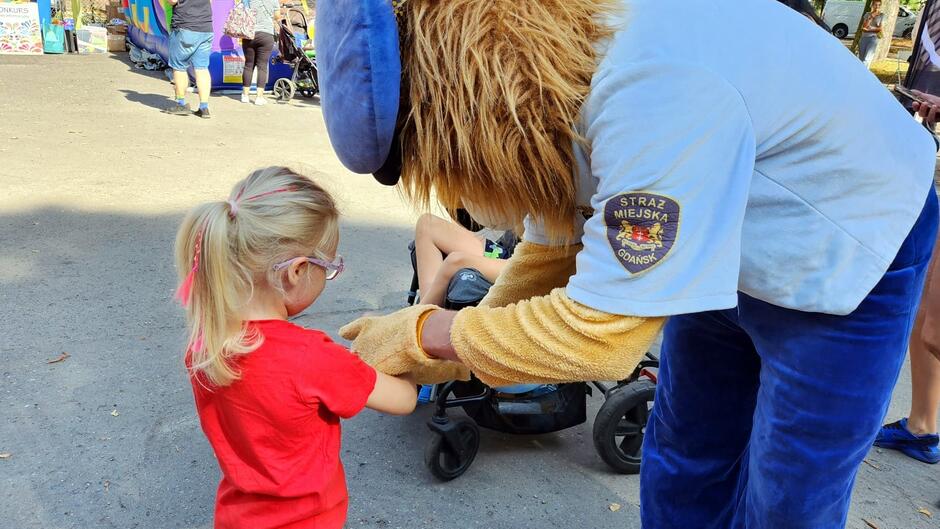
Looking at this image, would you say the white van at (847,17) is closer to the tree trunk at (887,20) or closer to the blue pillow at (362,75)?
the tree trunk at (887,20)

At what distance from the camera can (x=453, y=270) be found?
2.83m

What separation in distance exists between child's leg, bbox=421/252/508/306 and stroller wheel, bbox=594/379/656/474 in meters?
0.62

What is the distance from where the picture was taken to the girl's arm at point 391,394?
1563 millimetres

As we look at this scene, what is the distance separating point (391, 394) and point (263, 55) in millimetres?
8752

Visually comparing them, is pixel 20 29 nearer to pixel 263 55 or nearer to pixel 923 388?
pixel 263 55

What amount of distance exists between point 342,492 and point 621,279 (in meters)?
0.93

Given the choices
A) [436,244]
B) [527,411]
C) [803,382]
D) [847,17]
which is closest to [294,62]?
[436,244]

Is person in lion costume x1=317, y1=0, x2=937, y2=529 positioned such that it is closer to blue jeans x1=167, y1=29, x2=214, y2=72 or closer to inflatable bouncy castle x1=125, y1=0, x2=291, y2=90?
blue jeans x1=167, y1=29, x2=214, y2=72

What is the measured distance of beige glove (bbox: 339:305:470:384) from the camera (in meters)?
1.44

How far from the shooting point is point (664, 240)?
→ 44.1 inches

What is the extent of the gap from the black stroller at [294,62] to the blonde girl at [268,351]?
8.64 meters

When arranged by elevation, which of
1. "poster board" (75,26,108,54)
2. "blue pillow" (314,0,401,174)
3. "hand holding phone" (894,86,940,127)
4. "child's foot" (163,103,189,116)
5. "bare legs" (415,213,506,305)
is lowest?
"poster board" (75,26,108,54)

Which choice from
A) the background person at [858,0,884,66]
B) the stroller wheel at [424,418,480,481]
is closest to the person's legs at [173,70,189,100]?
the stroller wheel at [424,418,480,481]

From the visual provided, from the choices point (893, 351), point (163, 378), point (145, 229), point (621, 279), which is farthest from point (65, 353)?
point (893, 351)
